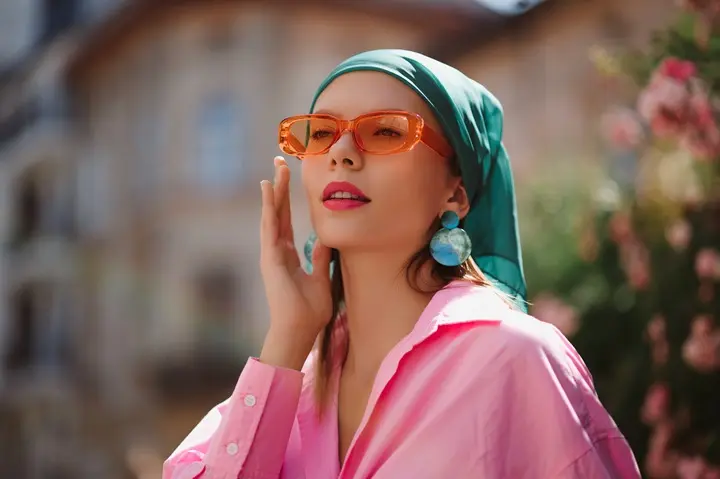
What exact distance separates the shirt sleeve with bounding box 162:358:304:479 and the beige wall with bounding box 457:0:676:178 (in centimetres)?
712

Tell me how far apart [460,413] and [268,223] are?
598 mm

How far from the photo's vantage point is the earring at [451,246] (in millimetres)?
1565

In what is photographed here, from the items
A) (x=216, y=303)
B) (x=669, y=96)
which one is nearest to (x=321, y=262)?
(x=669, y=96)

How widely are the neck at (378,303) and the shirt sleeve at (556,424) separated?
0.29 meters

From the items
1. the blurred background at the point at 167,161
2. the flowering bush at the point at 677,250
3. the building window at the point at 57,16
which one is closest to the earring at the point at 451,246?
the flowering bush at the point at 677,250

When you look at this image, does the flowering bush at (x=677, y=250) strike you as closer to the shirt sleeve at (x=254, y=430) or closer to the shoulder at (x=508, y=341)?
the shoulder at (x=508, y=341)

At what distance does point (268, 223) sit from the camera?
1729 millimetres

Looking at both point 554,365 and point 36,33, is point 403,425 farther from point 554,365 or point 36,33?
point 36,33

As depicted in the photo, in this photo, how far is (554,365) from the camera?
53.3 inches

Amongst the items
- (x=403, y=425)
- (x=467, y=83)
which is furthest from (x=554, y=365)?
(x=467, y=83)

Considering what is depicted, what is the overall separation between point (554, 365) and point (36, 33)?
10406mm

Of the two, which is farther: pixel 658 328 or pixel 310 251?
pixel 658 328

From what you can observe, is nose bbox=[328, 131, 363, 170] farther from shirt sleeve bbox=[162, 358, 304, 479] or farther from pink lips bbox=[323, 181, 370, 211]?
shirt sleeve bbox=[162, 358, 304, 479]

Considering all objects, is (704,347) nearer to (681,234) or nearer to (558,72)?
(681,234)
